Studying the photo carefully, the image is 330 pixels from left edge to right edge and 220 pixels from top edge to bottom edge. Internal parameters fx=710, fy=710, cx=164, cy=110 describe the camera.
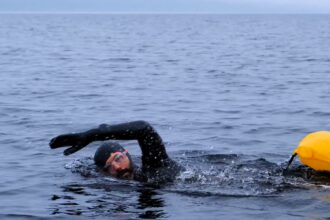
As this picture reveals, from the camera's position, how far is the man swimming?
9.73 m

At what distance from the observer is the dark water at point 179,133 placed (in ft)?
31.0

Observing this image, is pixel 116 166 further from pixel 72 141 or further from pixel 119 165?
pixel 72 141

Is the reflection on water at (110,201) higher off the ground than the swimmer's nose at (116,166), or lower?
lower

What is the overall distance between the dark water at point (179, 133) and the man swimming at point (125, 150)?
230mm

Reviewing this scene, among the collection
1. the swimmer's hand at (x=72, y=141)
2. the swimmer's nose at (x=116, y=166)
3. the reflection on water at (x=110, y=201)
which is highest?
the swimmer's hand at (x=72, y=141)

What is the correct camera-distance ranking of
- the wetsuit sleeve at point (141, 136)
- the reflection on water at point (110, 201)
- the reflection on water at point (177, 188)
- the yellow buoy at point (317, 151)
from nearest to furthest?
the reflection on water at point (110, 201), the reflection on water at point (177, 188), the yellow buoy at point (317, 151), the wetsuit sleeve at point (141, 136)

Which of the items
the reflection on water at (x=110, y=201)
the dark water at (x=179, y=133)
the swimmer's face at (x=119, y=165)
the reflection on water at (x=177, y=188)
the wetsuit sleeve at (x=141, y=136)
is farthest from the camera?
the swimmer's face at (x=119, y=165)

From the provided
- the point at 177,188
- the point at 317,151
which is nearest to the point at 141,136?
the point at 177,188

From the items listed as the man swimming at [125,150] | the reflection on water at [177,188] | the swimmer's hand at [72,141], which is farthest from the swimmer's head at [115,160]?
the swimmer's hand at [72,141]

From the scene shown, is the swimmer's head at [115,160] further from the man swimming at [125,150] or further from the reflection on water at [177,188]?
the reflection on water at [177,188]

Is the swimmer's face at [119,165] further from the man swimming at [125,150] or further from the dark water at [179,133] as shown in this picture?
the dark water at [179,133]

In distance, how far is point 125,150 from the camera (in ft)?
33.9

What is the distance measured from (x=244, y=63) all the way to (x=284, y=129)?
732 inches

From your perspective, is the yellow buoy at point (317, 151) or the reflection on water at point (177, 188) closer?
the reflection on water at point (177, 188)
